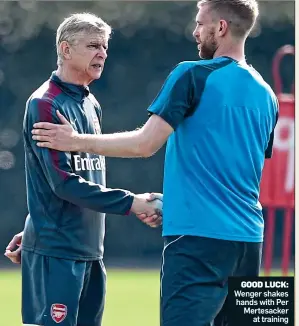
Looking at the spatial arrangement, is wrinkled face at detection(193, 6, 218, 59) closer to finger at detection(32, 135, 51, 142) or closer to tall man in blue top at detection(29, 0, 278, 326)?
tall man in blue top at detection(29, 0, 278, 326)

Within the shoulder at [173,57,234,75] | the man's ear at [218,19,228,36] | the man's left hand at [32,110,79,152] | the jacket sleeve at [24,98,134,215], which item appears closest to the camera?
the shoulder at [173,57,234,75]

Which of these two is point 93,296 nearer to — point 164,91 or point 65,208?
point 65,208

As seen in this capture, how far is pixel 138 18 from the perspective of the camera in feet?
39.7

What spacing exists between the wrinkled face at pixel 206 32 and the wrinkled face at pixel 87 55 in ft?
2.00

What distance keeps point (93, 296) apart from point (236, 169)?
105 cm

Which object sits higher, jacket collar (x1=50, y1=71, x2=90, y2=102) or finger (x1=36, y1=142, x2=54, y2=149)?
jacket collar (x1=50, y1=71, x2=90, y2=102)

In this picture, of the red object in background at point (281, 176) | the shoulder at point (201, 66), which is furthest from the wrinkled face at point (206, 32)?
the red object in background at point (281, 176)

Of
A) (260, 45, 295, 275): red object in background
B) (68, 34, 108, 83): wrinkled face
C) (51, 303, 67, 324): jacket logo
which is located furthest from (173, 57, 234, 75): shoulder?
(260, 45, 295, 275): red object in background

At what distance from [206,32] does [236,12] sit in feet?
0.50

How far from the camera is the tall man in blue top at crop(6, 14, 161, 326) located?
451 cm

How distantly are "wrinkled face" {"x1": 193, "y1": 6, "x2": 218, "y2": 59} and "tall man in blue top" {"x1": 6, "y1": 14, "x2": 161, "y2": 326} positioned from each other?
0.62 meters

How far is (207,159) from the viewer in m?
4.16

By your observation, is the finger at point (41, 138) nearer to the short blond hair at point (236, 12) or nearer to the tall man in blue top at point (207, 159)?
the tall man in blue top at point (207, 159)

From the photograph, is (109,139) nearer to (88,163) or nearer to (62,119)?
(62,119)
